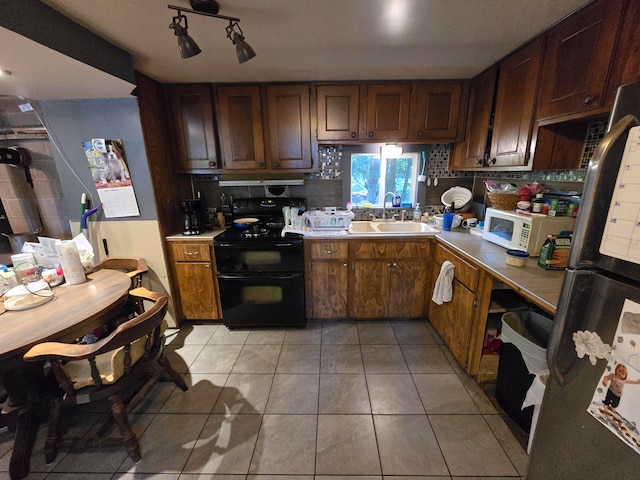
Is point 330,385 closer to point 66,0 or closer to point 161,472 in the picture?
point 161,472

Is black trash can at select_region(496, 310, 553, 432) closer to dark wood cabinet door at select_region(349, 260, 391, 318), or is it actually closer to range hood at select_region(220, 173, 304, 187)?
dark wood cabinet door at select_region(349, 260, 391, 318)

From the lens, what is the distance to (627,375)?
0.67 meters

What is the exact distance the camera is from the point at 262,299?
2.35 metres

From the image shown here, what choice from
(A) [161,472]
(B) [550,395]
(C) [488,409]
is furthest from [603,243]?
(A) [161,472]

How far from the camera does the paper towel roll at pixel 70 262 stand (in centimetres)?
156

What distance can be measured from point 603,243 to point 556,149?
123 centimetres

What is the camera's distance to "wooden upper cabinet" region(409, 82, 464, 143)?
221 centimetres

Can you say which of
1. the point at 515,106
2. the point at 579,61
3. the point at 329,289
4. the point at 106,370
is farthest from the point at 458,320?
the point at 106,370

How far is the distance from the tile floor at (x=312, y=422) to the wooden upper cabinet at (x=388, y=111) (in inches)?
72.7

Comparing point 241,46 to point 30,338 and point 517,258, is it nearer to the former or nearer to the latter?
point 30,338

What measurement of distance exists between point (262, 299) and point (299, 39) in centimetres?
200

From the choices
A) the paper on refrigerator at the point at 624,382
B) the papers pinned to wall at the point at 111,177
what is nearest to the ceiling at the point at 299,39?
the papers pinned to wall at the point at 111,177

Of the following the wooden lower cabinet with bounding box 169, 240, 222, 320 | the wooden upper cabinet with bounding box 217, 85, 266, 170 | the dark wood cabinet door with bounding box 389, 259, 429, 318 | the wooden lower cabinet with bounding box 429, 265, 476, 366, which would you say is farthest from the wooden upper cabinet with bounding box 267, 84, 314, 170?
the wooden lower cabinet with bounding box 429, 265, 476, 366

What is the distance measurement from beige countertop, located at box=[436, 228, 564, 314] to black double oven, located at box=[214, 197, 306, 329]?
1.30 meters
